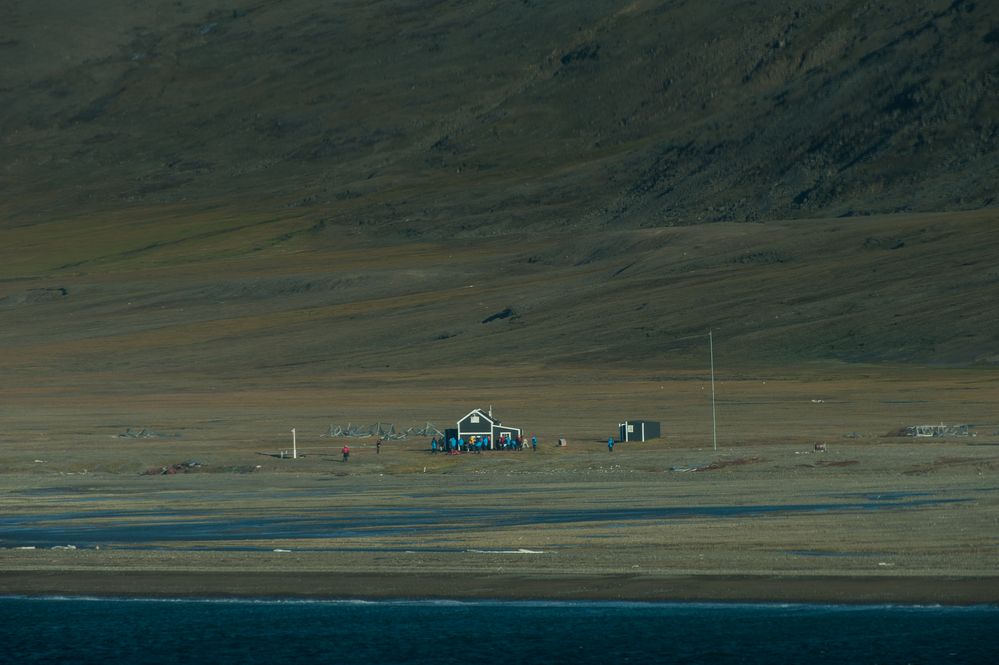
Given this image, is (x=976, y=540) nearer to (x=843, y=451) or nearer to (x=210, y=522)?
(x=210, y=522)

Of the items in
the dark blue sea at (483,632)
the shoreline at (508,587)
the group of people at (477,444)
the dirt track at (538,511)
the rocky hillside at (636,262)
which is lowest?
the dark blue sea at (483,632)

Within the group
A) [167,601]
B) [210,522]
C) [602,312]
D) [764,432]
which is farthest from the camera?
[602,312]

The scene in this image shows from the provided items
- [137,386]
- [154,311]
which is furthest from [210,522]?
[154,311]

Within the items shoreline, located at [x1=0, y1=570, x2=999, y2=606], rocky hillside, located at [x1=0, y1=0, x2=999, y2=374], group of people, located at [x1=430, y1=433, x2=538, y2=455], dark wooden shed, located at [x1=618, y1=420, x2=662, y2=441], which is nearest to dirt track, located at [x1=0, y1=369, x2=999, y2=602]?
shoreline, located at [x1=0, y1=570, x2=999, y2=606]

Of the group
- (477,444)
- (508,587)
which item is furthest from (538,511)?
(477,444)

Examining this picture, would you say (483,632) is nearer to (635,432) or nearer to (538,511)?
(538,511)

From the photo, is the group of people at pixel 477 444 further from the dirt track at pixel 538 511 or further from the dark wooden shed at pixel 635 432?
the dark wooden shed at pixel 635 432

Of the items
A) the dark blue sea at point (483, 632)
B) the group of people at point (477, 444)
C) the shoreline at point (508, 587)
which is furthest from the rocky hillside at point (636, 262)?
the dark blue sea at point (483, 632)
